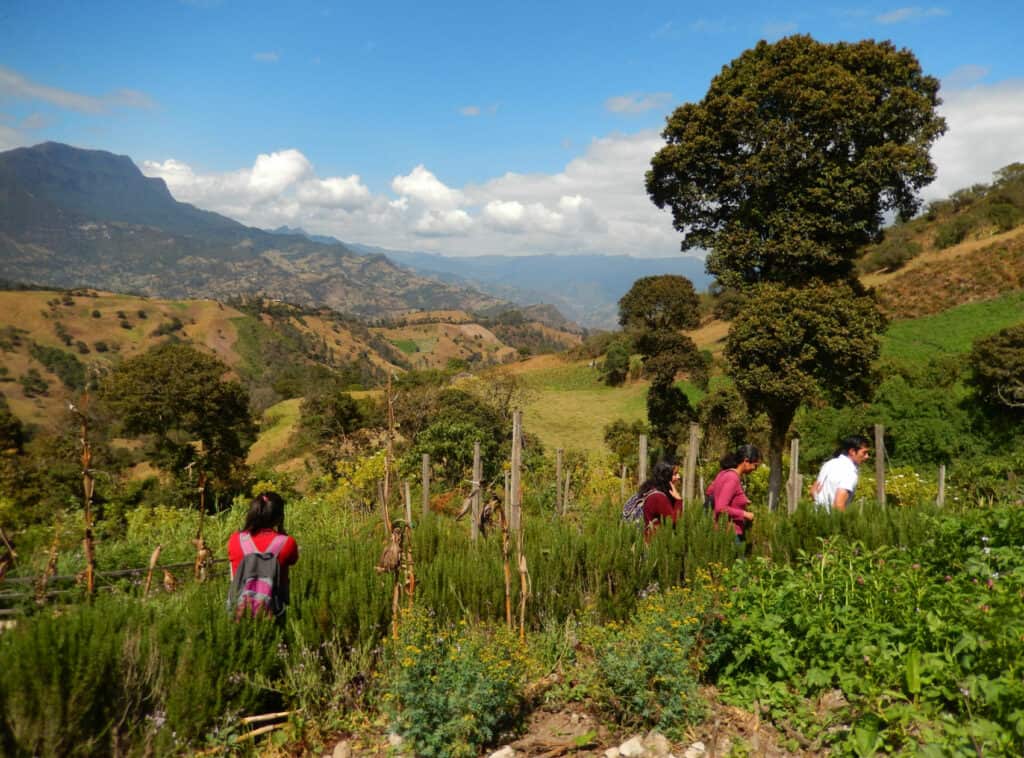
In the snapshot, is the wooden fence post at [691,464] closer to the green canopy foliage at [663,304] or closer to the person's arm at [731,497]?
the person's arm at [731,497]

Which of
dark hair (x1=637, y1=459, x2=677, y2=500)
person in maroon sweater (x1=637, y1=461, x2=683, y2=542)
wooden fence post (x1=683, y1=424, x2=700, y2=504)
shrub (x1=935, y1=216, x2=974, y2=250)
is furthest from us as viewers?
shrub (x1=935, y1=216, x2=974, y2=250)

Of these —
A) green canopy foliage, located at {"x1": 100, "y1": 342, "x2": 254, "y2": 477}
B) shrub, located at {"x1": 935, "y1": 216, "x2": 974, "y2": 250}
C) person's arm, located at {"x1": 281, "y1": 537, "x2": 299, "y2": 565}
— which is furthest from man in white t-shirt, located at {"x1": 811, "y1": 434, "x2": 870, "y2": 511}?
shrub, located at {"x1": 935, "y1": 216, "x2": 974, "y2": 250}

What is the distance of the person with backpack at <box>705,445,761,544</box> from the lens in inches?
192

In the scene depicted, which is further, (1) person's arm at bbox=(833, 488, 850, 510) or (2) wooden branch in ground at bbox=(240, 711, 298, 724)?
(1) person's arm at bbox=(833, 488, 850, 510)

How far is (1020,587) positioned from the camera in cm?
311

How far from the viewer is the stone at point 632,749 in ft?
9.32

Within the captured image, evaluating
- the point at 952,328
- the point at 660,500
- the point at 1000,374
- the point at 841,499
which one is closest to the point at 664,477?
the point at 660,500

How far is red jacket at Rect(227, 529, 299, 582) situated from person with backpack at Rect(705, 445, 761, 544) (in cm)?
305

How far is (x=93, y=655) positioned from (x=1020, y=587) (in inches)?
170

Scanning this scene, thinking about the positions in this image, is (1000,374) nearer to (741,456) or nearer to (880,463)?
(880,463)

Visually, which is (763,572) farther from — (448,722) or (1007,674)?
(448,722)

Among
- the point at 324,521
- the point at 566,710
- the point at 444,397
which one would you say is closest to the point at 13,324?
the point at 444,397

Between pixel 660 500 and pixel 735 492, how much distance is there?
24.2 inches

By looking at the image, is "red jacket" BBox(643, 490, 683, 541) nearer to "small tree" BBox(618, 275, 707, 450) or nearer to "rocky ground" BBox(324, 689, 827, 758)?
"rocky ground" BBox(324, 689, 827, 758)
